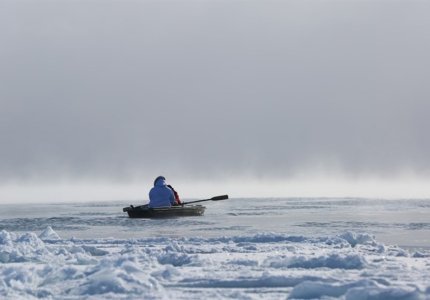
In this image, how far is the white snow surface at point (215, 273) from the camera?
34.6 ft

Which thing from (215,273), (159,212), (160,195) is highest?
(160,195)

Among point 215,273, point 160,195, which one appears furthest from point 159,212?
point 215,273

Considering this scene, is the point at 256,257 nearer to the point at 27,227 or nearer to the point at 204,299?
the point at 204,299

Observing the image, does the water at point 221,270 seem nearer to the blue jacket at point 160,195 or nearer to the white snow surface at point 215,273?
the white snow surface at point 215,273

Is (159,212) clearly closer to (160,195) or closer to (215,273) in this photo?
(160,195)

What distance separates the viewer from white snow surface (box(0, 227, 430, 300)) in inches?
415

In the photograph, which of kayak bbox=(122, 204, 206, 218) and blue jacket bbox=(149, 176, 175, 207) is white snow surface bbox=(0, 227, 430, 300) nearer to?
kayak bbox=(122, 204, 206, 218)

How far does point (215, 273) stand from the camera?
12773 mm

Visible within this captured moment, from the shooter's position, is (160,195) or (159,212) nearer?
(159,212)

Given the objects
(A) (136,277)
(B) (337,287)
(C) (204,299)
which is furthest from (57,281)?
(B) (337,287)

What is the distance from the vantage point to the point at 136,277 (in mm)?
11383

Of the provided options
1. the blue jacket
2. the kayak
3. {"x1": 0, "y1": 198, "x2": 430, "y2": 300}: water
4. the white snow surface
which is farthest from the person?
the white snow surface

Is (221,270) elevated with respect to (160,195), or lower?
lower

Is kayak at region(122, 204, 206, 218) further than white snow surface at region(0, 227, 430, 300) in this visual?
Yes
